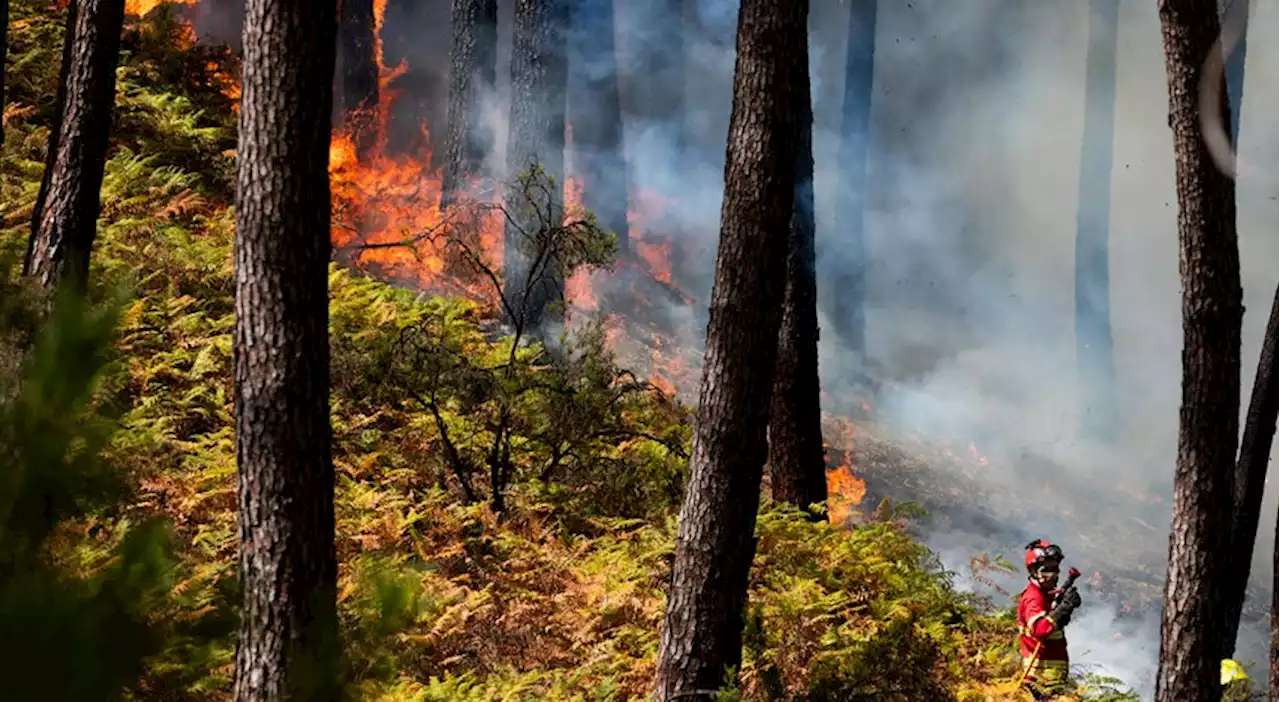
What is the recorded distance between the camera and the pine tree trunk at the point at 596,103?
80.4ft

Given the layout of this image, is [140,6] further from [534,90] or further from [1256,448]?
[1256,448]

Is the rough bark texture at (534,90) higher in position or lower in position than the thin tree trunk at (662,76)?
lower

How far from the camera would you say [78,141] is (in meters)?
8.20

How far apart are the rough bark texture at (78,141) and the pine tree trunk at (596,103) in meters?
16.1

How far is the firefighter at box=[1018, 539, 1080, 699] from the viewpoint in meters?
7.26

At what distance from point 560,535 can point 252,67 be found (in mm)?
4569

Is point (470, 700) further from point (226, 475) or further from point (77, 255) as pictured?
point (77, 255)

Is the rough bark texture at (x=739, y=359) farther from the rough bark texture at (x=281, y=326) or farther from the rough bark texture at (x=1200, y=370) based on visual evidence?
the rough bark texture at (x=1200, y=370)

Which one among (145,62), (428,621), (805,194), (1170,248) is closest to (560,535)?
(428,621)

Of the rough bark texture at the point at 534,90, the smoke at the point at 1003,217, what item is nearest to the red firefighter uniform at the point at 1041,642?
the rough bark texture at the point at 534,90

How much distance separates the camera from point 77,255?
798cm

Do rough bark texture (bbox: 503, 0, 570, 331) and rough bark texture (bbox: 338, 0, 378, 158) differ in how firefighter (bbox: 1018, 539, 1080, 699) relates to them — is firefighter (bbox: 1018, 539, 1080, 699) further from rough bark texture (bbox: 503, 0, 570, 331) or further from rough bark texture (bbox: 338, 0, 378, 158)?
rough bark texture (bbox: 338, 0, 378, 158)

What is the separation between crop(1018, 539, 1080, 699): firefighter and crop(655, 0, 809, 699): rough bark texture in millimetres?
2633

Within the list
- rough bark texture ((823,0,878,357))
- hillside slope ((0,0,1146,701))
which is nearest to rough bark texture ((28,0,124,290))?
hillside slope ((0,0,1146,701))
